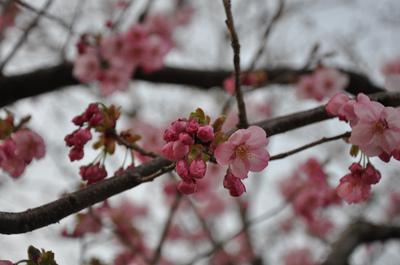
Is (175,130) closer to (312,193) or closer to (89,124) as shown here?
(89,124)

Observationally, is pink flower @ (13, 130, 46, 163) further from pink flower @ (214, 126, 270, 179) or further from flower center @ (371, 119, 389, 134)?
flower center @ (371, 119, 389, 134)

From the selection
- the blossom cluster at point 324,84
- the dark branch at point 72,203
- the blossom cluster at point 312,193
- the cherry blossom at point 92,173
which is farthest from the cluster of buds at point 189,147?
the blossom cluster at point 324,84

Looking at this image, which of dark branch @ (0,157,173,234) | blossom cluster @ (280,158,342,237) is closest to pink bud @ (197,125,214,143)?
dark branch @ (0,157,173,234)

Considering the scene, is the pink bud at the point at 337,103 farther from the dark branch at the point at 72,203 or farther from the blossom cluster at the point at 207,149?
the dark branch at the point at 72,203

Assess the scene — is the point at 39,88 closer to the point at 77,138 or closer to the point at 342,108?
the point at 77,138

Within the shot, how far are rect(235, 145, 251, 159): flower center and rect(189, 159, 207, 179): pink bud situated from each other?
110 mm

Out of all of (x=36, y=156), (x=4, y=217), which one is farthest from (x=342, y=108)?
(x=36, y=156)

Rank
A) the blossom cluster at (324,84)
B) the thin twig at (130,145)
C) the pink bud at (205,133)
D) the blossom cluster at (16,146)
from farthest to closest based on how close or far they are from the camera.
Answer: the blossom cluster at (324,84)
the blossom cluster at (16,146)
the thin twig at (130,145)
the pink bud at (205,133)

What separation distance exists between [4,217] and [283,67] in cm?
289

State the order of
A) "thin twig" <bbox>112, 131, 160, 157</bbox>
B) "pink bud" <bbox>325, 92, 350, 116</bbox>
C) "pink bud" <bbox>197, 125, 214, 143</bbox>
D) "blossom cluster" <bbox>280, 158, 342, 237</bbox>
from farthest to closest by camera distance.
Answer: "blossom cluster" <bbox>280, 158, 342, 237</bbox>, "thin twig" <bbox>112, 131, 160, 157</bbox>, "pink bud" <bbox>325, 92, 350, 116</bbox>, "pink bud" <bbox>197, 125, 214, 143</bbox>

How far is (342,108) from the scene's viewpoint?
984 mm

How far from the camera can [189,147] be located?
33.8 inches

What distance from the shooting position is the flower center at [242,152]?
0.89 meters

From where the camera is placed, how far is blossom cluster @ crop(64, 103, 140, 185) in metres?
1.11
